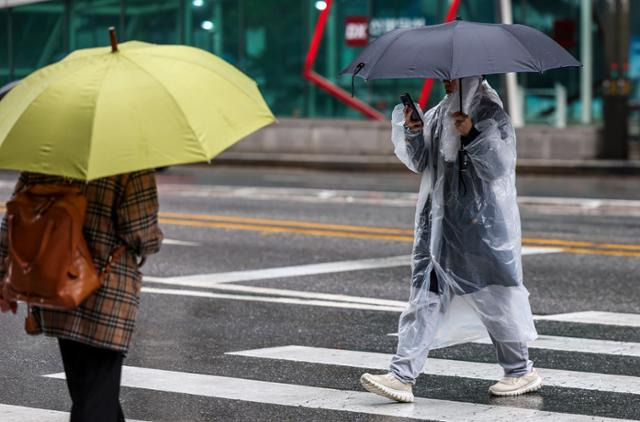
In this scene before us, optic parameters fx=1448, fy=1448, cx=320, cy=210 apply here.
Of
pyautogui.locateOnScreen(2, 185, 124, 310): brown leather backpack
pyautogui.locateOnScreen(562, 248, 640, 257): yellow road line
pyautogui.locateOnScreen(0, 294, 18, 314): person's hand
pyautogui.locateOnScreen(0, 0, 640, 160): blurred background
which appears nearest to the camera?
pyautogui.locateOnScreen(2, 185, 124, 310): brown leather backpack

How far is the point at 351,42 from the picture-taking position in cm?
2900

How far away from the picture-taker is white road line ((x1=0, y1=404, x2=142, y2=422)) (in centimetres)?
664

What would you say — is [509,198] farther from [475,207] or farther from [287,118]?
[287,118]

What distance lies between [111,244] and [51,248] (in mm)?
270

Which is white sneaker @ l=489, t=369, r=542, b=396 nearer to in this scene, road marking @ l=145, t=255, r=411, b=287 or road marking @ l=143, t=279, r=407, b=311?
road marking @ l=143, t=279, r=407, b=311

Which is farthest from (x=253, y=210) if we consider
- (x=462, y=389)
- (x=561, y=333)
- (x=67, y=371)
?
(x=67, y=371)

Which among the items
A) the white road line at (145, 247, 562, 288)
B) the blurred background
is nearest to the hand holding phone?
the white road line at (145, 247, 562, 288)

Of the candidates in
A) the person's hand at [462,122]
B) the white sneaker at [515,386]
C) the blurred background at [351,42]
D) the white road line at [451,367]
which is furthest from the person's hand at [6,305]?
the blurred background at [351,42]

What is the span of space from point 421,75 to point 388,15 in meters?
22.4

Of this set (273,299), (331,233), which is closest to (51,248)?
(273,299)

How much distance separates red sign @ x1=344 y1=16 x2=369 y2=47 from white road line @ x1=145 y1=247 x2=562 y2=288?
1665 centimetres

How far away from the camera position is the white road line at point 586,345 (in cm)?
836

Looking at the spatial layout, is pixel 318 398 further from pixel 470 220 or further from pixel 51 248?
pixel 51 248

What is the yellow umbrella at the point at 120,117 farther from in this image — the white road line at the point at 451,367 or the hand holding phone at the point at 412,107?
the white road line at the point at 451,367
